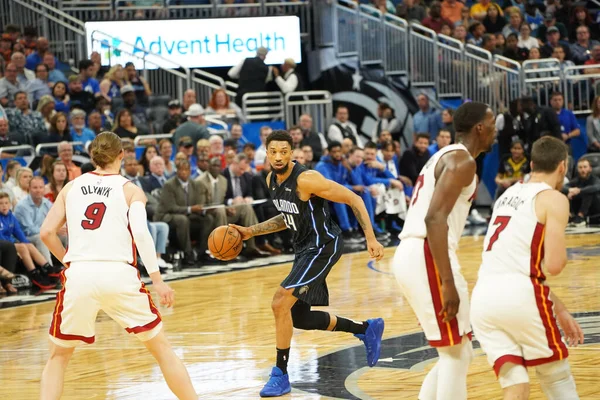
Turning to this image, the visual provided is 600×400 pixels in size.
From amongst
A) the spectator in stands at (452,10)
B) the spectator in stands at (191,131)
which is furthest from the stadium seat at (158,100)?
the spectator in stands at (452,10)

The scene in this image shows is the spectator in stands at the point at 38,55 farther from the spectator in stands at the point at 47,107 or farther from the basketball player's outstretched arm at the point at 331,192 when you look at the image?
the basketball player's outstretched arm at the point at 331,192

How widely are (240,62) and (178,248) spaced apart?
575 centimetres

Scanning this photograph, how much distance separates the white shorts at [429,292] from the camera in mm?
5059

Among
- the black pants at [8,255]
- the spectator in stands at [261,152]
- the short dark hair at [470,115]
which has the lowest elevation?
the black pants at [8,255]

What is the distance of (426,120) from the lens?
19.6 m

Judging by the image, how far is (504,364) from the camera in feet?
16.2

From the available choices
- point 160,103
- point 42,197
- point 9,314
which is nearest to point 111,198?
point 9,314

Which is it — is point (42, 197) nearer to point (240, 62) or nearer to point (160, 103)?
point (160, 103)

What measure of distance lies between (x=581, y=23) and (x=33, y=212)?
44.6 feet

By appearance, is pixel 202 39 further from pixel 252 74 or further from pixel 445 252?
pixel 445 252

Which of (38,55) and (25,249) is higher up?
(38,55)

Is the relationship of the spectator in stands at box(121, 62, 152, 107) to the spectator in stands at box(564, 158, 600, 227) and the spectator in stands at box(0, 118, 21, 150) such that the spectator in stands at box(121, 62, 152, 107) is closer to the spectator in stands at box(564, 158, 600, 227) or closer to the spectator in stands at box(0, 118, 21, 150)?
the spectator in stands at box(0, 118, 21, 150)

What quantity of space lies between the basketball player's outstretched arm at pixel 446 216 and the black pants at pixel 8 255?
8.01 m

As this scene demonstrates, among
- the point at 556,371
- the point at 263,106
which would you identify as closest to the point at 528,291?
the point at 556,371
